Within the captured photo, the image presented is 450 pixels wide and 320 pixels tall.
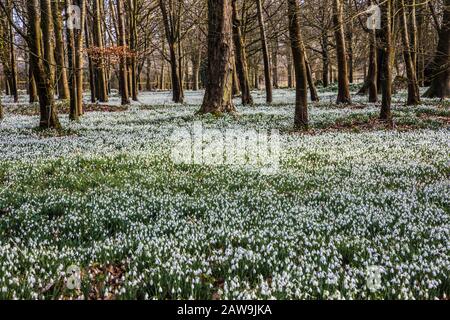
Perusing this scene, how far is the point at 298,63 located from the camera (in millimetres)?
16094

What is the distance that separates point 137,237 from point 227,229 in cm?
122

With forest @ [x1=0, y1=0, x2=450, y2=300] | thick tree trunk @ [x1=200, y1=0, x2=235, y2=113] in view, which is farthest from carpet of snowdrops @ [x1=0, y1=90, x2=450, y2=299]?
thick tree trunk @ [x1=200, y1=0, x2=235, y2=113]

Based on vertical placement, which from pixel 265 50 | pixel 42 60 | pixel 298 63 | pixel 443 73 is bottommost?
pixel 298 63

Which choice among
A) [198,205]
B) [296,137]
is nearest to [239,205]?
[198,205]

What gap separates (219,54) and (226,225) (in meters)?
16.9

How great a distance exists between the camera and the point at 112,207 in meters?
6.81

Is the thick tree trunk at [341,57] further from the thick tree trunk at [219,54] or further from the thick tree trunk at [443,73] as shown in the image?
the thick tree trunk at [219,54]

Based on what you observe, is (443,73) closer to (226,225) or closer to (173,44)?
(173,44)
